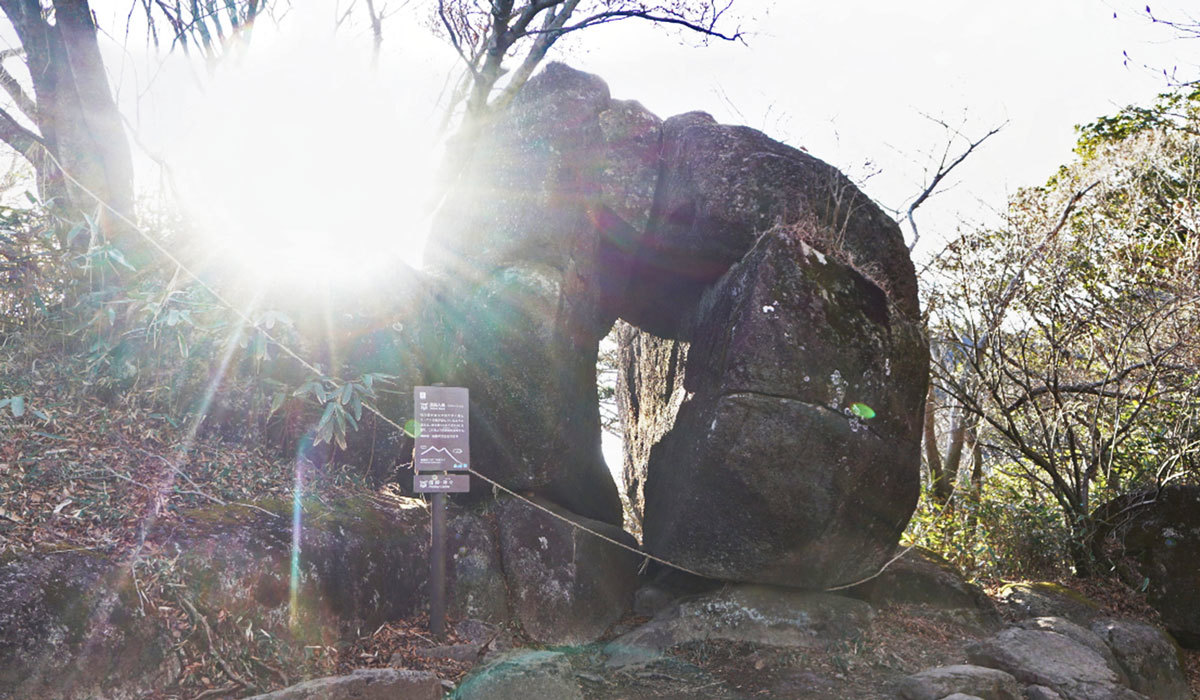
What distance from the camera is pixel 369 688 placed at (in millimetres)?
4371

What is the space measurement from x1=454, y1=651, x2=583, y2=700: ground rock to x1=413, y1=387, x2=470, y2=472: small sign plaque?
1631 millimetres

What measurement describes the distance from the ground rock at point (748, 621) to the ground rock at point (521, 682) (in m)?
1.25

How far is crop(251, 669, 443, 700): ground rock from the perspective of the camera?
13.6ft

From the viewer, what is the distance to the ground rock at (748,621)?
6.80 meters

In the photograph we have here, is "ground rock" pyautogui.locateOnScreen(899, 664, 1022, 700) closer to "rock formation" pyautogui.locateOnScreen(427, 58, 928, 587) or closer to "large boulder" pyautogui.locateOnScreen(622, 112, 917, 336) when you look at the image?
"rock formation" pyautogui.locateOnScreen(427, 58, 928, 587)

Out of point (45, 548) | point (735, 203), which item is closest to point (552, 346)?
point (735, 203)

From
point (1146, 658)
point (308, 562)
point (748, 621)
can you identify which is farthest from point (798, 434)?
point (308, 562)

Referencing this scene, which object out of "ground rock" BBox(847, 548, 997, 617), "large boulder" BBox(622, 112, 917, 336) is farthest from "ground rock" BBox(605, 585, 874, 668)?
"large boulder" BBox(622, 112, 917, 336)

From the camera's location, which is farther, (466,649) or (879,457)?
(879,457)

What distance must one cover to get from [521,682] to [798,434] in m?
3.40

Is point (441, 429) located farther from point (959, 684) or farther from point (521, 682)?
point (959, 684)

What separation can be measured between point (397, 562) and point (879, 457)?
15.0 ft

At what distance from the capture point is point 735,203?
8562mm

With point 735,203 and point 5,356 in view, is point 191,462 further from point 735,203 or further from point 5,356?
point 735,203
